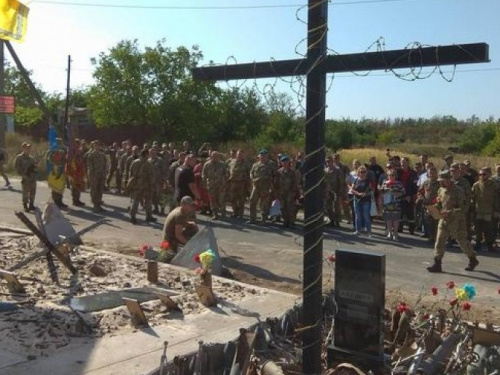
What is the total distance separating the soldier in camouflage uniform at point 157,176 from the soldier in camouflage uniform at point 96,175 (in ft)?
4.99

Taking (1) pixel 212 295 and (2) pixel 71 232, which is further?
(2) pixel 71 232

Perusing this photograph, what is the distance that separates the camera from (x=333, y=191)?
15516mm

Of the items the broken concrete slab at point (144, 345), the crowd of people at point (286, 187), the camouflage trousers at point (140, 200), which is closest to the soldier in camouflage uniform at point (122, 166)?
the crowd of people at point (286, 187)

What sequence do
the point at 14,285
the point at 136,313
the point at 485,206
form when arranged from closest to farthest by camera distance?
the point at 136,313, the point at 14,285, the point at 485,206

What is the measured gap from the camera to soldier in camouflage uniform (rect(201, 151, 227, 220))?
54.0 ft

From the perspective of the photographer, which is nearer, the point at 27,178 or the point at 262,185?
the point at 262,185

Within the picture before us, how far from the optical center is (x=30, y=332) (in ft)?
20.6

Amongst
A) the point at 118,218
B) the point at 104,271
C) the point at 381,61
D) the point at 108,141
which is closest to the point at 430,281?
the point at 104,271

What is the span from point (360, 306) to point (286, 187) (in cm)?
1015

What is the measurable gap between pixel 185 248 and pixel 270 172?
260 inches

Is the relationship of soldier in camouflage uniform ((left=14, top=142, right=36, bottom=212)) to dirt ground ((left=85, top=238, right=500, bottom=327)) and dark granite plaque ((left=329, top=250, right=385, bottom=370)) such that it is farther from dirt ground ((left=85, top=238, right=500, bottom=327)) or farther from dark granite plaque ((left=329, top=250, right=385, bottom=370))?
dark granite plaque ((left=329, top=250, right=385, bottom=370))

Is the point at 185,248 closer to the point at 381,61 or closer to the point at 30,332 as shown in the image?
the point at 30,332

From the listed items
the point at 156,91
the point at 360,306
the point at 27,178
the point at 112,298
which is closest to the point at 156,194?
the point at 27,178

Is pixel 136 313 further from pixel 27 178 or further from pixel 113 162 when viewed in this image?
pixel 113 162
